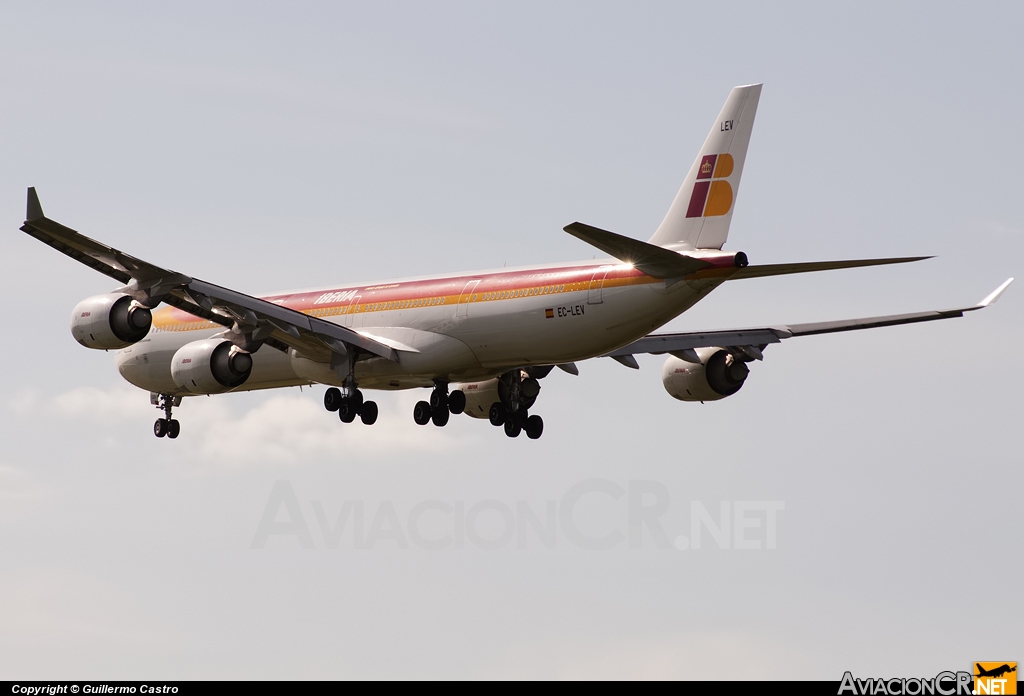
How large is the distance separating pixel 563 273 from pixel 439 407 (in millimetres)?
6916

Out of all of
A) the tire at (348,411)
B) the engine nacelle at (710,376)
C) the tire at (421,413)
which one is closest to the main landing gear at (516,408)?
the tire at (421,413)

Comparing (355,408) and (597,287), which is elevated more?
(597,287)

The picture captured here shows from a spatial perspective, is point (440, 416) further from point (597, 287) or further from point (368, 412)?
point (597, 287)

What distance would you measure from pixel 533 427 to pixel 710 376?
554cm

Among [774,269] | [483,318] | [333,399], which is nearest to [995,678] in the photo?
[774,269]

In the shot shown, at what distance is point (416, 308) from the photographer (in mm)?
45125

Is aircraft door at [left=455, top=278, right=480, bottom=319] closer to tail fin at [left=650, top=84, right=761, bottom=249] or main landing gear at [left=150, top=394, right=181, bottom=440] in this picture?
tail fin at [left=650, top=84, right=761, bottom=249]

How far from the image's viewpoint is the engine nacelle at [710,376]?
48.6m

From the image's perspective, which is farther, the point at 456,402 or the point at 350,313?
the point at 456,402

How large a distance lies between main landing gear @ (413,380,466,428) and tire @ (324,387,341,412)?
2.90m

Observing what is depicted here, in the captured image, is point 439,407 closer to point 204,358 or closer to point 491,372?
point 491,372

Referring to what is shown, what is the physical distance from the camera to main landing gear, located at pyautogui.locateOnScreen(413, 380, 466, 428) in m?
46.9

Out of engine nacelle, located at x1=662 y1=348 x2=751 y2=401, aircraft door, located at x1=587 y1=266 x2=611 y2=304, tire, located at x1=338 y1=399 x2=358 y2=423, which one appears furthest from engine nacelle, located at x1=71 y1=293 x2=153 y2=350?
engine nacelle, located at x1=662 y1=348 x2=751 y2=401

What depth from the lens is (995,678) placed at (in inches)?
1299
